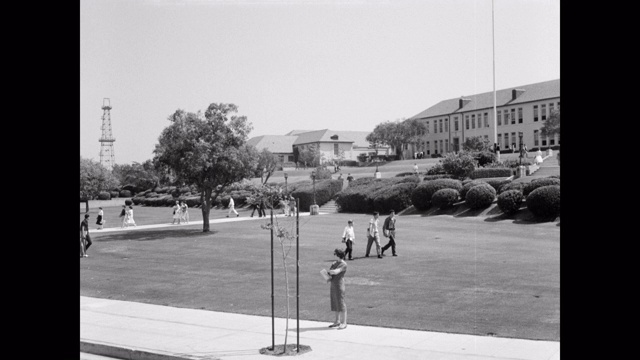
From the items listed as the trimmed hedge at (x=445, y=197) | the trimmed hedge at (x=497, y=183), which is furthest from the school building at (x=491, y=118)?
the trimmed hedge at (x=445, y=197)

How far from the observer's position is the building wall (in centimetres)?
7562

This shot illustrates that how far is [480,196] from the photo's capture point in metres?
34.5

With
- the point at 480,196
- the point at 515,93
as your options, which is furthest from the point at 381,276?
the point at 515,93

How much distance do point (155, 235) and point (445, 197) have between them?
16.7m

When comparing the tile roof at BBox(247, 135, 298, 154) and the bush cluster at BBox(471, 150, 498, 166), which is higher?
the tile roof at BBox(247, 135, 298, 154)

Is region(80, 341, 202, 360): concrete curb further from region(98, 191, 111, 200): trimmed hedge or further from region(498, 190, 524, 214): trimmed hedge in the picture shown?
region(98, 191, 111, 200): trimmed hedge

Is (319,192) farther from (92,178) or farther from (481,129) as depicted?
(481,129)

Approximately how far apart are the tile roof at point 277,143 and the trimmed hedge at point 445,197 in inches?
3215

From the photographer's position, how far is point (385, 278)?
16984mm

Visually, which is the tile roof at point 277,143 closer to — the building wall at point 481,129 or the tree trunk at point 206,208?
the building wall at point 481,129

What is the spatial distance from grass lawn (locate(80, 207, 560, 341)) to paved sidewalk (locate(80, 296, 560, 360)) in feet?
2.38

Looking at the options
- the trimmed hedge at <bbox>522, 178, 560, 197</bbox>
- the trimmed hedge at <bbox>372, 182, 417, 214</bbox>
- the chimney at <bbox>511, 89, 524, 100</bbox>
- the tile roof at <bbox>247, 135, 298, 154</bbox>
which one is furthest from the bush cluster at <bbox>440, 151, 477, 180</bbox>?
the tile roof at <bbox>247, 135, 298, 154</bbox>

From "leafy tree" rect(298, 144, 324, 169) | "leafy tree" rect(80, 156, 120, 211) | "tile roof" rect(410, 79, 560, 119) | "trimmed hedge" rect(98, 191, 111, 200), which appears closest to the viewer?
"leafy tree" rect(80, 156, 120, 211)
